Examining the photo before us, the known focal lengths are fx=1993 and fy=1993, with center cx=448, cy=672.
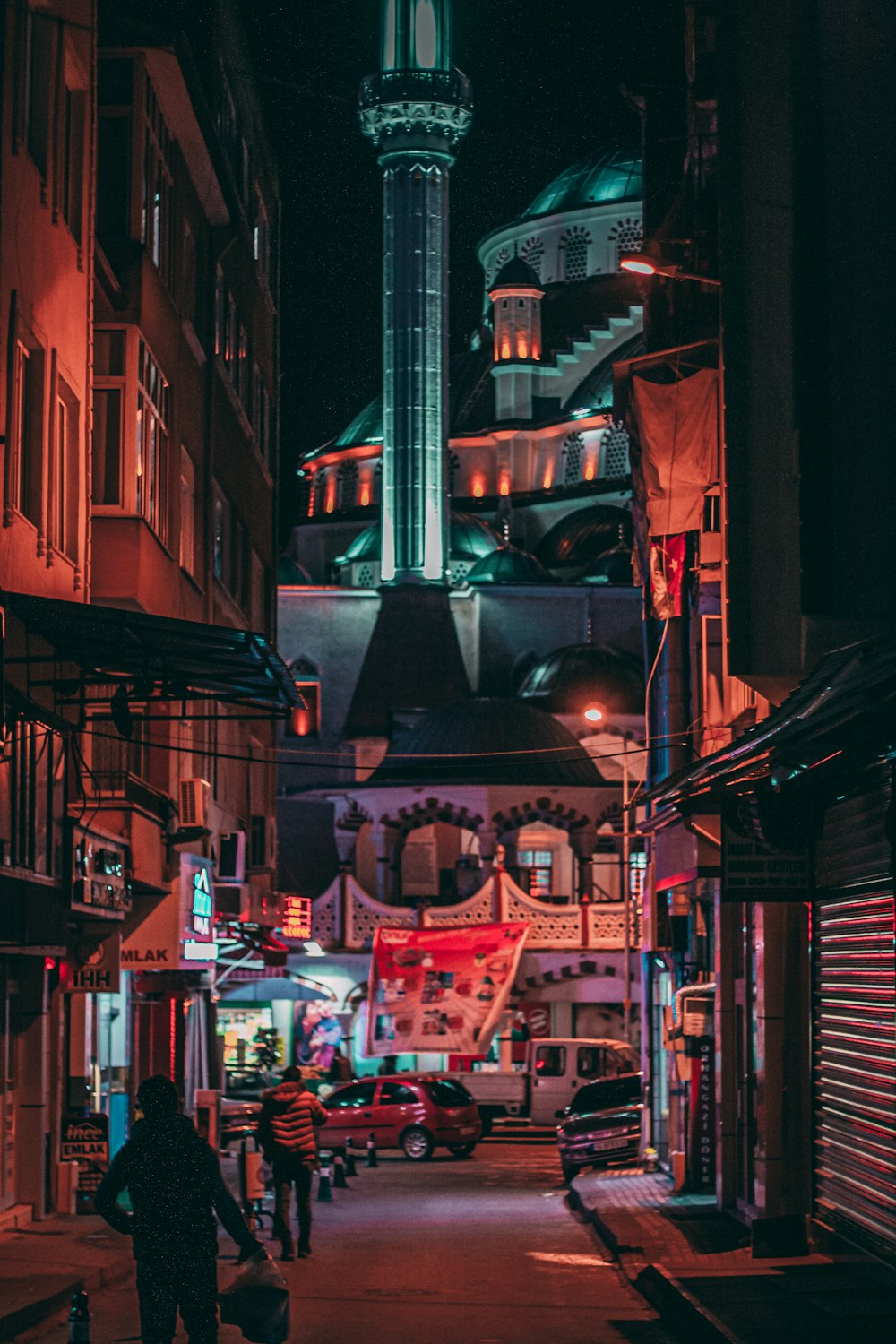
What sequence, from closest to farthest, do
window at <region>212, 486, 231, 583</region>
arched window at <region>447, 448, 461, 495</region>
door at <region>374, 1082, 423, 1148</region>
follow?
window at <region>212, 486, 231, 583</region> < door at <region>374, 1082, 423, 1148</region> < arched window at <region>447, 448, 461, 495</region>

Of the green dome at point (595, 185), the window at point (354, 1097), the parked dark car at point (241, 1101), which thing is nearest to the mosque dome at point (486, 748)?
the parked dark car at point (241, 1101)

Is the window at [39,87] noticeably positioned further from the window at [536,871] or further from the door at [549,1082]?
the window at [536,871]

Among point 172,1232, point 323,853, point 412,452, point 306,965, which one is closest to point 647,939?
point 172,1232

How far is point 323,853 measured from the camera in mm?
71688

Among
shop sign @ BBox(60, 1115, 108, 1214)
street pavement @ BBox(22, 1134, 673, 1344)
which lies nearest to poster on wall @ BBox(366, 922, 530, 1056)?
street pavement @ BBox(22, 1134, 673, 1344)

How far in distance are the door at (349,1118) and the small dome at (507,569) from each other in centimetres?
4963

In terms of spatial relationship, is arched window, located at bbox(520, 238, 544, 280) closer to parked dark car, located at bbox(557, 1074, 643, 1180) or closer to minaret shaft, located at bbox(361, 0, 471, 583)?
minaret shaft, located at bbox(361, 0, 471, 583)

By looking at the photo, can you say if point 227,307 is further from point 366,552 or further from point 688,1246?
point 366,552

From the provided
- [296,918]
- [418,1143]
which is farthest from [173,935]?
[296,918]

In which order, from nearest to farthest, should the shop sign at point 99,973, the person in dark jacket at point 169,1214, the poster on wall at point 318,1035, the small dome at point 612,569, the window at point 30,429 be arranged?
the person in dark jacket at point 169,1214 → the window at point 30,429 → the shop sign at point 99,973 → the poster on wall at point 318,1035 → the small dome at point 612,569

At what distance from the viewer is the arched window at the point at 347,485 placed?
10350 cm

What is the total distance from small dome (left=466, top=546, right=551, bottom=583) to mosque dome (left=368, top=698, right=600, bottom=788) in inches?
694

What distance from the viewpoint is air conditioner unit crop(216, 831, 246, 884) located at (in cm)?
3130

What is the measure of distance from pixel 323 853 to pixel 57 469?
54911 mm
